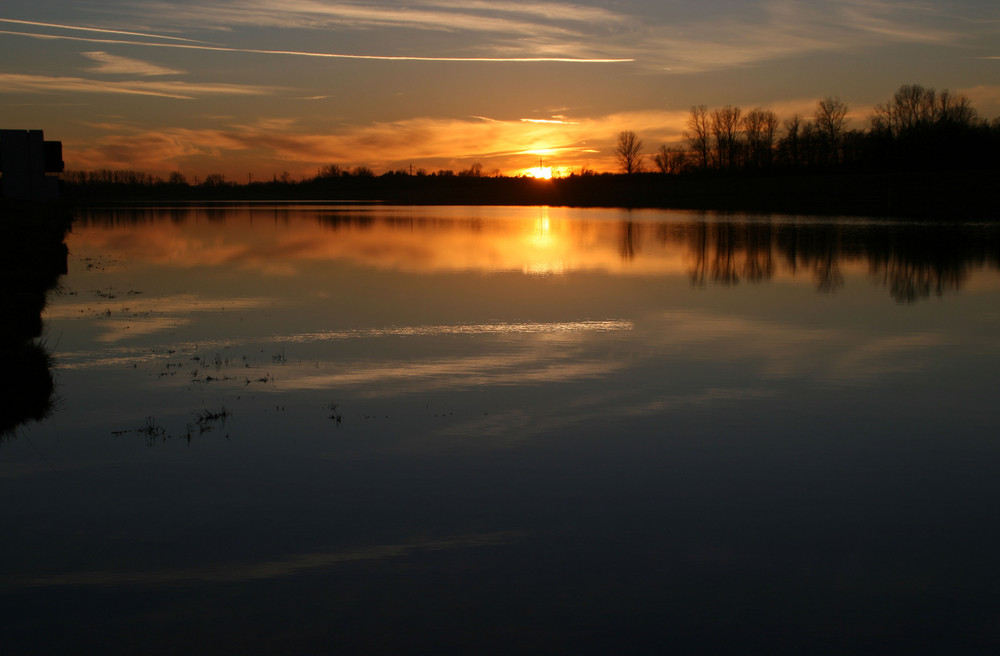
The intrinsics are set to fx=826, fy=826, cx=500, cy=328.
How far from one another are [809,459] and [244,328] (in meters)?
10.2

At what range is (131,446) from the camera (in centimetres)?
812

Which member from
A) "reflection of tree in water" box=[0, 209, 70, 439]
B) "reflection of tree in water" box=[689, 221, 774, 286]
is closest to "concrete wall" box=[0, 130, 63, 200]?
"reflection of tree in water" box=[0, 209, 70, 439]

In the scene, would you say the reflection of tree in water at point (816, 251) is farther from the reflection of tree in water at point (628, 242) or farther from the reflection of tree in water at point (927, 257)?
the reflection of tree in water at point (628, 242)

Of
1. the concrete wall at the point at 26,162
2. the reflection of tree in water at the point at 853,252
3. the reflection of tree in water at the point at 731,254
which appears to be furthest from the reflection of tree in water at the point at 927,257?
the concrete wall at the point at 26,162

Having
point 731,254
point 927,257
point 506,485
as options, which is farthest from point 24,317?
point 927,257

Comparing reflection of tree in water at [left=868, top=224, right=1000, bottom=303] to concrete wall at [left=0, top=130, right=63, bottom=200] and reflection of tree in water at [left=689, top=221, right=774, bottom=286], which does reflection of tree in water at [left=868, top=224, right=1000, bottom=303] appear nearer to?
reflection of tree in water at [left=689, top=221, right=774, bottom=286]

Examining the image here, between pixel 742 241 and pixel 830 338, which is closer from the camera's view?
pixel 830 338

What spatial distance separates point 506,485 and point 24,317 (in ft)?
37.6

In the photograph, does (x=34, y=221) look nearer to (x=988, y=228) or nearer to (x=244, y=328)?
(x=244, y=328)

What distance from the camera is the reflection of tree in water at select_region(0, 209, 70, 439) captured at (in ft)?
30.6

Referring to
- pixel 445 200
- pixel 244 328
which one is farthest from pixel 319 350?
pixel 445 200

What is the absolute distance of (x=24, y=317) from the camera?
48.1 ft

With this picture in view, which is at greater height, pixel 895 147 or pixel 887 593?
pixel 895 147

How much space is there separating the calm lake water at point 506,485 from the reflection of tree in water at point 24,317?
0.30 m
